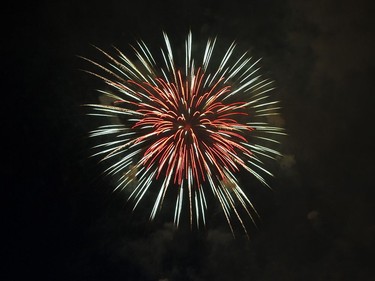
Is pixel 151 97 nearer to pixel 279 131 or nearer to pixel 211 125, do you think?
pixel 211 125

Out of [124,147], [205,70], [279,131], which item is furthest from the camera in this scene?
[279,131]

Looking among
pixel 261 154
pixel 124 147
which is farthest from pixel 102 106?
pixel 261 154

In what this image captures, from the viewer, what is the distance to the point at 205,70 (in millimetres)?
16203

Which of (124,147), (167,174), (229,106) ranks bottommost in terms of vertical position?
(167,174)

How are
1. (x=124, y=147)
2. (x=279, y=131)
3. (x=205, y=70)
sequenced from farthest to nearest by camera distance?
(x=279, y=131)
(x=124, y=147)
(x=205, y=70)

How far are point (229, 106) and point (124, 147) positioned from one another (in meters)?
4.89

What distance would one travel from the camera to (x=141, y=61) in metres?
16.8

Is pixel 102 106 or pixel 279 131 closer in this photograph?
pixel 102 106

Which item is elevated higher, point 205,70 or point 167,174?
point 205,70

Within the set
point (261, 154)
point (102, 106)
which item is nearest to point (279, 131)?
point (261, 154)

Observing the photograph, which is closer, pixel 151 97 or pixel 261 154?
pixel 151 97

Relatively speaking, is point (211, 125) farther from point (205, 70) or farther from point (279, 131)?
point (279, 131)

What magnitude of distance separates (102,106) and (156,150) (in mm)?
3252

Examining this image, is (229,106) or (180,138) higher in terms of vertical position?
(229,106)
